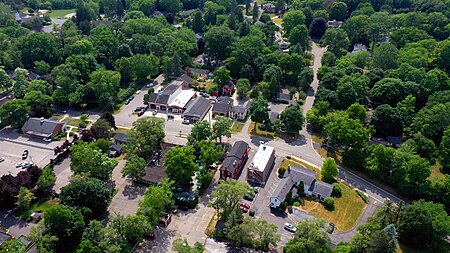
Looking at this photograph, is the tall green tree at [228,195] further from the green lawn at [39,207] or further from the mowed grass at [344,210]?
the green lawn at [39,207]

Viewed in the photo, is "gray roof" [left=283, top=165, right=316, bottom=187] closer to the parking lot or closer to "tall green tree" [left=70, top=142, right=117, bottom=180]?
"tall green tree" [left=70, top=142, right=117, bottom=180]

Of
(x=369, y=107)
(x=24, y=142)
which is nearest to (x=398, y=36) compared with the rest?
(x=369, y=107)

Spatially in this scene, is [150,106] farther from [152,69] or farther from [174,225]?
[174,225]

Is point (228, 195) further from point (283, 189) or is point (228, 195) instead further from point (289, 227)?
point (283, 189)

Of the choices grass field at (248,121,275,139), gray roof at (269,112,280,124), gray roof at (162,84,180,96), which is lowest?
grass field at (248,121,275,139)

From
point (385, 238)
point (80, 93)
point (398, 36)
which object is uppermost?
point (398, 36)

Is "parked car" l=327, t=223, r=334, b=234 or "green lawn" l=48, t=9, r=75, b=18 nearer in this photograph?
"parked car" l=327, t=223, r=334, b=234

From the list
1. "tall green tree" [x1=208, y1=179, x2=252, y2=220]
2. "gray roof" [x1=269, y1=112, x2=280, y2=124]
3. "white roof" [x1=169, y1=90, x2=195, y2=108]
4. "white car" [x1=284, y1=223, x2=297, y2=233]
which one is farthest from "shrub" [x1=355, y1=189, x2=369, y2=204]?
"white roof" [x1=169, y1=90, x2=195, y2=108]
